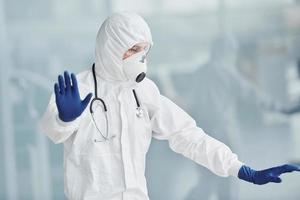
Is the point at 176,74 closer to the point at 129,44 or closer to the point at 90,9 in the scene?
the point at 90,9

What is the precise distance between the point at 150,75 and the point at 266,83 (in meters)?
0.61

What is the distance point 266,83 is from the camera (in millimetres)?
3197

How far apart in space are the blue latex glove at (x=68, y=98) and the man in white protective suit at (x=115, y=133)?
0.08 metres

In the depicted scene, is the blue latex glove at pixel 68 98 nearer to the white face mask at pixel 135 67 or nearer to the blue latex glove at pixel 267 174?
the white face mask at pixel 135 67

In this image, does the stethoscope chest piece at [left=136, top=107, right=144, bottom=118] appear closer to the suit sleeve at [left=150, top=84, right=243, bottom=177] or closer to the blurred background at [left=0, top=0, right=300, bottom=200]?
the suit sleeve at [left=150, top=84, right=243, bottom=177]

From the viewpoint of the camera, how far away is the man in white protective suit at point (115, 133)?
70.0 inches

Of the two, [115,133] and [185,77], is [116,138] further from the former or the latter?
[185,77]

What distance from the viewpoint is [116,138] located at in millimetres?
1808

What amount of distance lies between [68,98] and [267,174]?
2.07 ft

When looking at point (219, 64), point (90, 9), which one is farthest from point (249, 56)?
point (90, 9)

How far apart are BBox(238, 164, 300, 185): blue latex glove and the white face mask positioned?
0.42 m

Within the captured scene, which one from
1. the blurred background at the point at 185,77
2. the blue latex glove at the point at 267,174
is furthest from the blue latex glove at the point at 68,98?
the blurred background at the point at 185,77

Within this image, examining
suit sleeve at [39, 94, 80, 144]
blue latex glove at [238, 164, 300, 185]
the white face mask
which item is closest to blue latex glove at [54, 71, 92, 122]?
suit sleeve at [39, 94, 80, 144]

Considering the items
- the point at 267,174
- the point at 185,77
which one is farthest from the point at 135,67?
the point at 185,77
